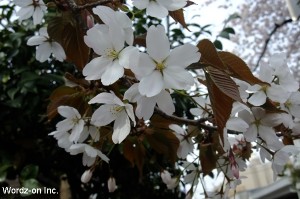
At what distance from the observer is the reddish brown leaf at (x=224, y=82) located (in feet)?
1.85

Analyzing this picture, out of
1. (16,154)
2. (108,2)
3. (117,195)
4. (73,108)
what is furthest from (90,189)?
(108,2)

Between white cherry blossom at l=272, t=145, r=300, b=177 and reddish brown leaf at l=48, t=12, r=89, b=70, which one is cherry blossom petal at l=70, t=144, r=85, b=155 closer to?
reddish brown leaf at l=48, t=12, r=89, b=70

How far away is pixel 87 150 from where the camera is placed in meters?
0.75

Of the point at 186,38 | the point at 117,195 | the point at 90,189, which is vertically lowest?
the point at 90,189

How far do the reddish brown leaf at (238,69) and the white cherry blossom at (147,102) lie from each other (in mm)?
120

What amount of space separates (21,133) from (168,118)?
1.19 metres

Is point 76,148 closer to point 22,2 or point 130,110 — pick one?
point 130,110

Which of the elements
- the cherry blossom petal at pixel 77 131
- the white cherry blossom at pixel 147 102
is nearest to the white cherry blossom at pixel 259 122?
the white cherry blossom at pixel 147 102

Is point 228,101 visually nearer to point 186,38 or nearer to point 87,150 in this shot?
point 87,150

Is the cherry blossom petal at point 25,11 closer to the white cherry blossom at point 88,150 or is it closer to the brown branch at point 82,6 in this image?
the brown branch at point 82,6

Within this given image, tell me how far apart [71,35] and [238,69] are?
37 cm

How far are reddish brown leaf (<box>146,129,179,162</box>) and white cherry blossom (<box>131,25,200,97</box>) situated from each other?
0.33 metres

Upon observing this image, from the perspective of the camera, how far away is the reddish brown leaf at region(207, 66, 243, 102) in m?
0.56

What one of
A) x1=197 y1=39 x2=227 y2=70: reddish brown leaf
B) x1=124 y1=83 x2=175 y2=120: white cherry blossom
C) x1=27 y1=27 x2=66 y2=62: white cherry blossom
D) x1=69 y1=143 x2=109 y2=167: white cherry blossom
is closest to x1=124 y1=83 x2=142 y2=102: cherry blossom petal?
x1=124 y1=83 x2=175 y2=120: white cherry blossom
